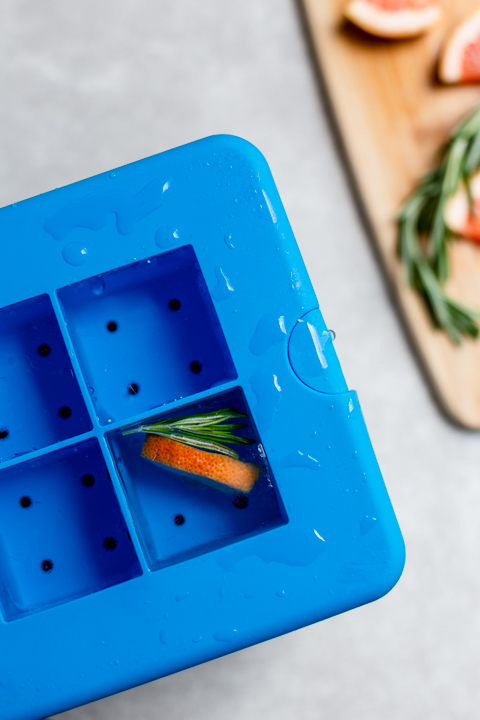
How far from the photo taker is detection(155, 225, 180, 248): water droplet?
0.73 meters

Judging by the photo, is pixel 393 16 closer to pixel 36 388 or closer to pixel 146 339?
pixel 146 339

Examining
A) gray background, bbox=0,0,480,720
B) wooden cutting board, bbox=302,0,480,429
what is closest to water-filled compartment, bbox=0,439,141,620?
gray background, bbox=0,0,480,720

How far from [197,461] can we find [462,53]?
0.93 meters

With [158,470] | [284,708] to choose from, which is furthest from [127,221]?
[284,708]

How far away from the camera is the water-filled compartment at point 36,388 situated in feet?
2.59

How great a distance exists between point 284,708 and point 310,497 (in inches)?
25.9

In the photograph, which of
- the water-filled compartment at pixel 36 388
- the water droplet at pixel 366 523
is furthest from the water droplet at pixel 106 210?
the water droplet at pixel 366 523

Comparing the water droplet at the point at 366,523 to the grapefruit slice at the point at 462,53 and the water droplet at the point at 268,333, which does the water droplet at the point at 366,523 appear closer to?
the water droplet at the point at 268,333

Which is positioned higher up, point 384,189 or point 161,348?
point 384,189

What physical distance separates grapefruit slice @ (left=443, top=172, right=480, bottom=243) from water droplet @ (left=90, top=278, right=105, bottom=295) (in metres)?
0.67

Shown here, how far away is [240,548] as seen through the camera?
711 mm

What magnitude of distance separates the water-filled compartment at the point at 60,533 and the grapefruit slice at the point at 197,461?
0.35 feet

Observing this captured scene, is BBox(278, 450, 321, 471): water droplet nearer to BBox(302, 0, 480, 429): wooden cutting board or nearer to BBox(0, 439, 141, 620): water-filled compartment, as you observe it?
BBox(0, 439, 141, 620): water-filled compartment

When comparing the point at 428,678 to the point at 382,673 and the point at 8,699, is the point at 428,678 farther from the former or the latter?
the point at 8,699
